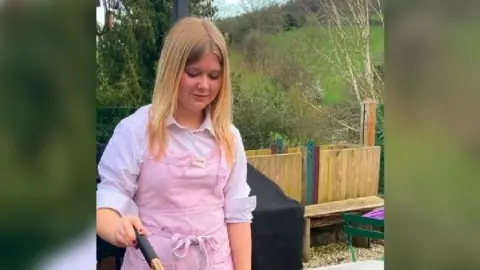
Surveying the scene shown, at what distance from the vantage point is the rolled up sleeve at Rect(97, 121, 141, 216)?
746mm

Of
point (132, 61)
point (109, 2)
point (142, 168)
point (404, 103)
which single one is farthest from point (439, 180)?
point (132, 61)

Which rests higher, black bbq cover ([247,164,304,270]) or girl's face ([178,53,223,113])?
girl's face ([178,53,223,113])

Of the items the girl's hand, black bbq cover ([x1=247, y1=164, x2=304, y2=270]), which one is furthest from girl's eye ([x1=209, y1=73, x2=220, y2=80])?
black bbq cover ([x1=247, y1=164, x2=304, y2=270])

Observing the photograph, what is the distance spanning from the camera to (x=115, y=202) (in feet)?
2.42

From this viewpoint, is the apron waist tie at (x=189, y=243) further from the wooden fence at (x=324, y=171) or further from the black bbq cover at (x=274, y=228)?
the wooden fence at (x=324, y=171)

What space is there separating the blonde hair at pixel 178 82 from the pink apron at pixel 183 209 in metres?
0.02

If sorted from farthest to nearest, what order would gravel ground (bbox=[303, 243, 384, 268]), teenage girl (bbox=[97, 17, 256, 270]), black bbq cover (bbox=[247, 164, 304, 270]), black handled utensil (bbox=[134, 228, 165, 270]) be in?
gravel ground (bbox=[303, 243, 384, 268]) → black bbq cover (bbox=[247, 164, 304, 270]) → teenage girl (bbox=[97, 17, 256, 270]) → black handled utensil (bbox=[134, 228, 165, 270])

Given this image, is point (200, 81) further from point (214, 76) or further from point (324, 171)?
point (324, 171)

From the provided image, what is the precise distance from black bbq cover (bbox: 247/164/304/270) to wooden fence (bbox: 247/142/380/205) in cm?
27

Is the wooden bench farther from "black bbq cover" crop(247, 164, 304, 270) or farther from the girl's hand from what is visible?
the girl's hand

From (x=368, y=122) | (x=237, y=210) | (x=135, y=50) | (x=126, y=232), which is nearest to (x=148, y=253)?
(x=126, y=232)

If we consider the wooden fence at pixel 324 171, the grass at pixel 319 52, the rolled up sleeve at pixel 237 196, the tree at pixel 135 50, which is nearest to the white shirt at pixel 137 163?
the rolled up sleeve at pixel 237 196

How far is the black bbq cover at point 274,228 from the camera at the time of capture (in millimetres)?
1262

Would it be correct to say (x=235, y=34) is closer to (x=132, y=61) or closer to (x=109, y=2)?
(x=132, y=61)
